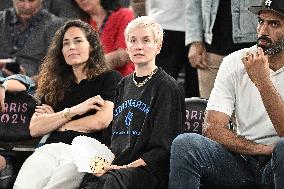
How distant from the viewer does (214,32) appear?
6.30 m

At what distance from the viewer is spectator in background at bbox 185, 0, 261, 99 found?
6137mm

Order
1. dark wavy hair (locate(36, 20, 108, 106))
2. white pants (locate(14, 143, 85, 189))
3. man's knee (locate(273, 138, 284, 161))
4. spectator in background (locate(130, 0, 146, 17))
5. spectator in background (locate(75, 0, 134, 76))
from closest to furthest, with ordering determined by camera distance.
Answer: man's knee (locate(273, 138, 284, 161)) < white pants (locate(14, 143, 85, 189)) < dark wavy hair (locate(36, 20, 108, 106)) < spectator in background (locate(75, 0, 134, 76)) < spectator in background (locate(130, 0, 146, 17))

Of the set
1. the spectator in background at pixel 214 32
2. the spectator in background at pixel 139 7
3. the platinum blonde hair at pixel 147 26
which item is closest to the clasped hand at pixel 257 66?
the platinum blonde hair at pixel 147 26

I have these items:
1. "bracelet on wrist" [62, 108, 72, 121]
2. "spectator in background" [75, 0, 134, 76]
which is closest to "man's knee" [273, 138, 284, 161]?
"bracelet on wrist" [62, 108, 72, 121]

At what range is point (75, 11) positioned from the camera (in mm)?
7488

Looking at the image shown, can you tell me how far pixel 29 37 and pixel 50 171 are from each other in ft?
6.10

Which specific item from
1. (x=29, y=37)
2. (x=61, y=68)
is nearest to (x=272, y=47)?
(x=61, y=68)

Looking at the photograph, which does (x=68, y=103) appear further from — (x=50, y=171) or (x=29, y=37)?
(x=29, y=37)

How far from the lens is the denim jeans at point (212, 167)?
4.99m

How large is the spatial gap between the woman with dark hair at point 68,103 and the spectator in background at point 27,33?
790mm

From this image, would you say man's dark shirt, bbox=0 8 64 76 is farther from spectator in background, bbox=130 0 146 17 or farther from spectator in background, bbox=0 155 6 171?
spectator in background, bbox=0 155 6 171

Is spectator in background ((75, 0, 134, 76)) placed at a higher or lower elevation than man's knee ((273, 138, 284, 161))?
higher

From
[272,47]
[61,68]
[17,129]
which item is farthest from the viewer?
[17,129]

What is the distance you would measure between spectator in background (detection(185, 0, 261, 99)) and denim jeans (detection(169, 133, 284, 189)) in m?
1.17
